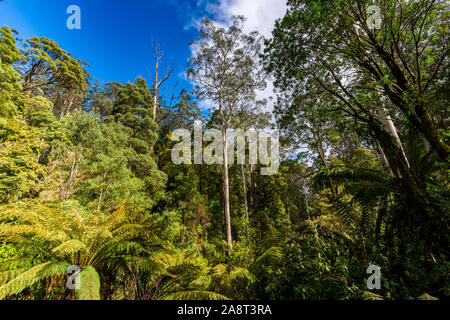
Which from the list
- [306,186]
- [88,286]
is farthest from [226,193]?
[88,286]

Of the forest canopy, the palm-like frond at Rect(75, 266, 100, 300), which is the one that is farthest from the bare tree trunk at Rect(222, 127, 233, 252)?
the palm-like frond at Rect(75, 266, 100, 300)

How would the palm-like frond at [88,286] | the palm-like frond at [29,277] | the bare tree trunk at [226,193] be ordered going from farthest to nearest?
the bare tree trunk at [226,193], the palm-like frond at [29,277], the palm-like frond at [88,286]

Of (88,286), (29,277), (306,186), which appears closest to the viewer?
(88,286)

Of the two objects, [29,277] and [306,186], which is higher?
[306,186]

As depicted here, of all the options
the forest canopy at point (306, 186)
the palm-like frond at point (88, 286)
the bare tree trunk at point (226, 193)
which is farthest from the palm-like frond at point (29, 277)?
the bare tree trunk at point (226, 193)

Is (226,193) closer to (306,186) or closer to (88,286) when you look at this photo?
(306,186)

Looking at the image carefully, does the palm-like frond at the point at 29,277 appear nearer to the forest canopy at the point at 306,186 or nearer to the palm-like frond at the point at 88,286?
the forest canopy at the point at 306,186

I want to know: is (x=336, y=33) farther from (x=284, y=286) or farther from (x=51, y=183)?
A: (x=51, y=183)

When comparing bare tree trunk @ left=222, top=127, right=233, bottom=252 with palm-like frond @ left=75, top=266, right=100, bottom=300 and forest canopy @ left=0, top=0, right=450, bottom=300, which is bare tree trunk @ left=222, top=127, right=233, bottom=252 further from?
palm-like frond @ left=75, top=266, right=100, bottom=300

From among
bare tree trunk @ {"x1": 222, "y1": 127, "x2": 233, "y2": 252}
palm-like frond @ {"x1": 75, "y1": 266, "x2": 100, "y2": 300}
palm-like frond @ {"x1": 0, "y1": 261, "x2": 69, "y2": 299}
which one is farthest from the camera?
bare tree trunk @ {"x1": 222, "y1": 127, "x2": 233, "y2": 252}

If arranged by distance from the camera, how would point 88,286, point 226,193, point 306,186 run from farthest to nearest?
1. point 226,193
2. point 306,186
3. point 88,286

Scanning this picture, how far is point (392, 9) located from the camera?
3527 millimetres

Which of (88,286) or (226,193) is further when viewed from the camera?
(226,193)
